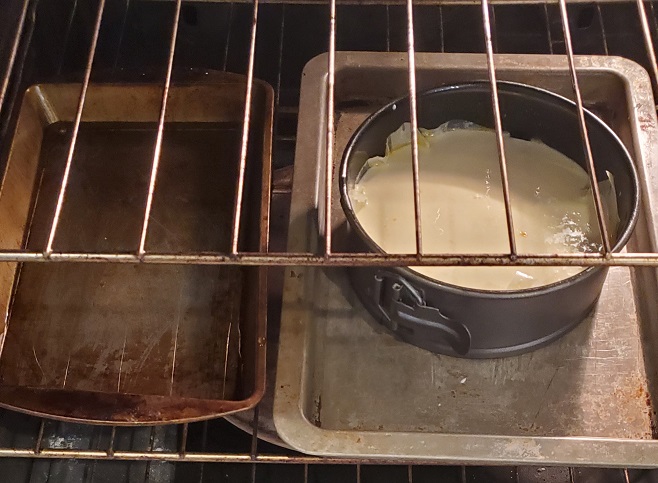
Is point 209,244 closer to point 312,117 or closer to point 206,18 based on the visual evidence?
point 312,117

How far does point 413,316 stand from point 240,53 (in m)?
0.65

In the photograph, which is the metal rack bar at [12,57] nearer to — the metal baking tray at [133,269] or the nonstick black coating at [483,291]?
the metal baking tray at [133,269]

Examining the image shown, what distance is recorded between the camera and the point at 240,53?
1.21 metres

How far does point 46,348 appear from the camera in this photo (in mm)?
874

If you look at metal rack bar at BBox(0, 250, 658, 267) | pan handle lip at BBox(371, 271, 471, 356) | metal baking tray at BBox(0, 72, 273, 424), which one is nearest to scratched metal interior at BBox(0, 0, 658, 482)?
metal baking tray at BBox(0, 72, 273, 424)

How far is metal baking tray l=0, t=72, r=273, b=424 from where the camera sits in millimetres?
829

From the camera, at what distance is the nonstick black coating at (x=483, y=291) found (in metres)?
0.73

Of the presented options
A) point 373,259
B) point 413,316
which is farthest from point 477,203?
point 373,259

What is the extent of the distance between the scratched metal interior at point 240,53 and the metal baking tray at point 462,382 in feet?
0.37

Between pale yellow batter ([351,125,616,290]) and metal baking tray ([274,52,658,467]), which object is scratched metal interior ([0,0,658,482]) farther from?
pale yellow batter ([351,125,616,290])

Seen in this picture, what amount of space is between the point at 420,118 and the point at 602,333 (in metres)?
0.36

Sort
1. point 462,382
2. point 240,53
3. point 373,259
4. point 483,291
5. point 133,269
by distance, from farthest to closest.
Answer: point 240,53 → point 133,269 → point 462,382 → point 483,291 → point 373,259

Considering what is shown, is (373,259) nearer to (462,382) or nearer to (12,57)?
(462,382)

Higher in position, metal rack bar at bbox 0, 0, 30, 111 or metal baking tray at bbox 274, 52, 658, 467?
metal rack bar at bbox 0, 0, 30, 111
